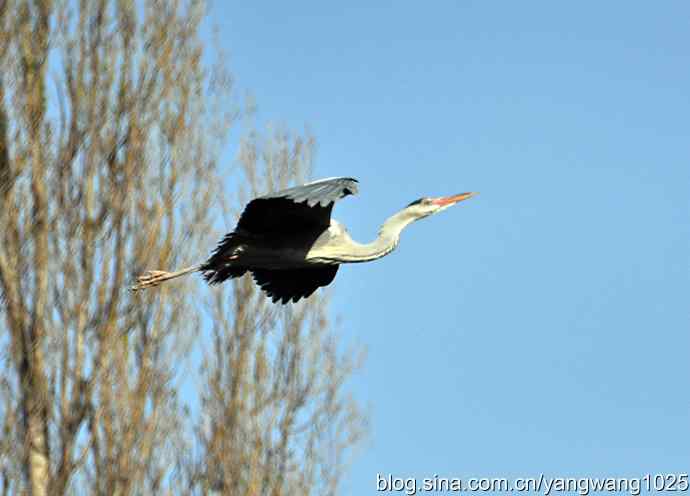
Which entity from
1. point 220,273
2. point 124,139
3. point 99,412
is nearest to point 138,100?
point 124,139

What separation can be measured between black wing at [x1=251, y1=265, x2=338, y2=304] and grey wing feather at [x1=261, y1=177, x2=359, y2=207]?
4.06ft

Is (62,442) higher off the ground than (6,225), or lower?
lower

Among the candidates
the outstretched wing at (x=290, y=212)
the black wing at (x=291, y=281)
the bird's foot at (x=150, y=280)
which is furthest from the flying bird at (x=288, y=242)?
the black wing at (x=291, y=281)

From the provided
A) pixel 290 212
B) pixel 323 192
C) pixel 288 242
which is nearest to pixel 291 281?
pixel 288 242

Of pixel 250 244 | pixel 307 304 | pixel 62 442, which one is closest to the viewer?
pixel 250 244

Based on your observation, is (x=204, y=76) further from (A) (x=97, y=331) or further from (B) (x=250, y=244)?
(B) (x=250, y=244)

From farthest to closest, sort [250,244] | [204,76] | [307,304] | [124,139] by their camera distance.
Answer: [307,304], [204,76], [124,139], [250,244]

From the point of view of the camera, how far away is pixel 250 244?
782 cm

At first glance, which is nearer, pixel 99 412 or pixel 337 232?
pixel 337 232

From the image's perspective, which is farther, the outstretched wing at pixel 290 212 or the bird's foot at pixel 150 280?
the bird's foot at pixel 150 280

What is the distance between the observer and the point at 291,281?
8.58 m

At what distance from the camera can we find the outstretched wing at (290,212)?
23.8ft

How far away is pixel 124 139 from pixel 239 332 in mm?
2400

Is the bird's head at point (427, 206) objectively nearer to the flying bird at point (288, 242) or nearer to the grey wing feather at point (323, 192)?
the flying bird at point (288, 242)
